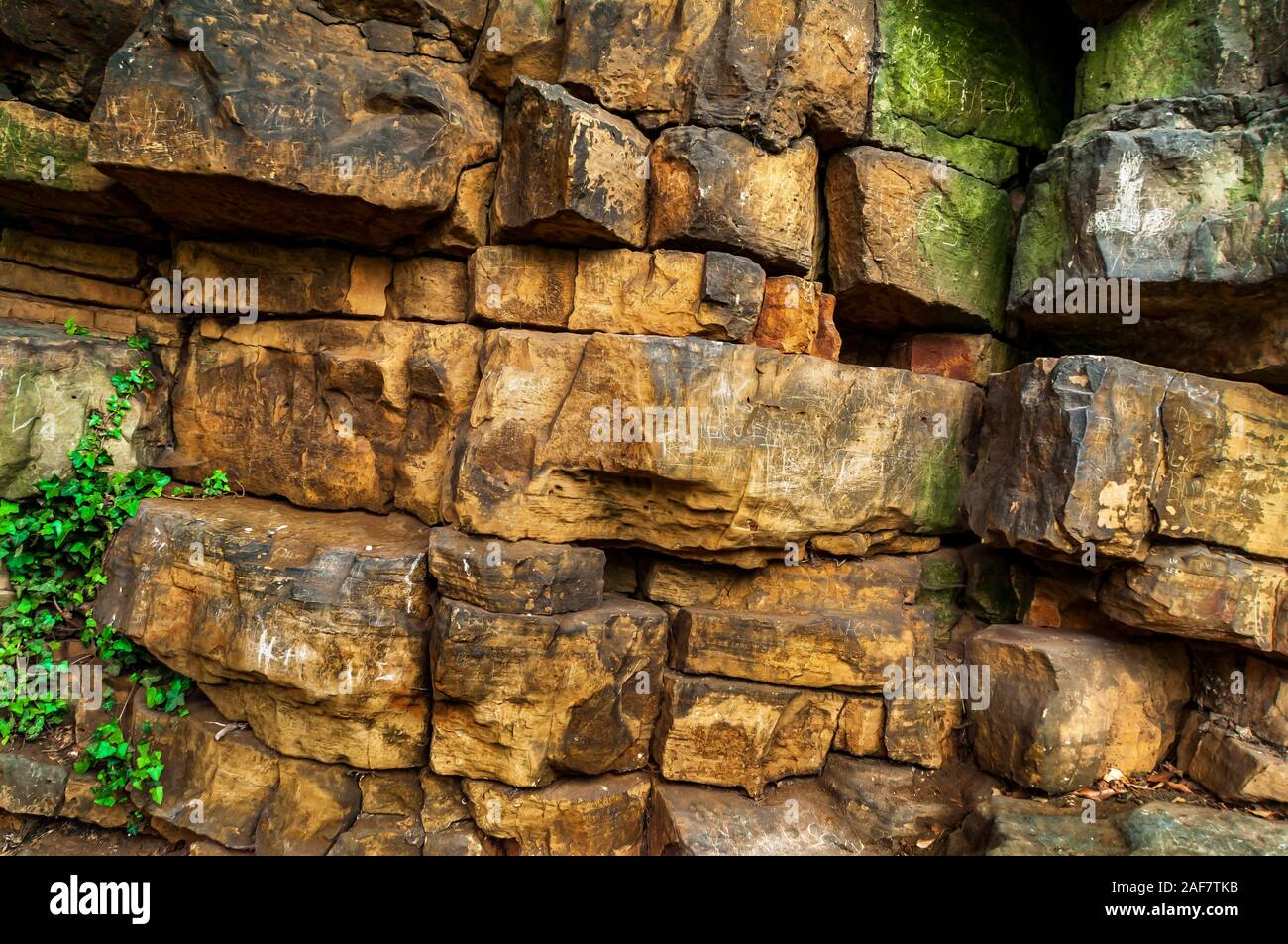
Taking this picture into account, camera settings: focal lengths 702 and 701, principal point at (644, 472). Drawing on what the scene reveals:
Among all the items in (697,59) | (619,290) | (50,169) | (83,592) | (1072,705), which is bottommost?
(1072,705)

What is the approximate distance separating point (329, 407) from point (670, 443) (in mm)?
2482

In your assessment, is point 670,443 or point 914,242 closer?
point 670,443

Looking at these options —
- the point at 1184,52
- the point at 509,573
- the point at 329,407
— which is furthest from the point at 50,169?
the point at 1184,52

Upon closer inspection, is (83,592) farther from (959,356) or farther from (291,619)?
(959,356)

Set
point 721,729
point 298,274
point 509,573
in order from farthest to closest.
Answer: point 298,274 → point 721,729 → point 509,573

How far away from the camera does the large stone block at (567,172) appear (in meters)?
4.30

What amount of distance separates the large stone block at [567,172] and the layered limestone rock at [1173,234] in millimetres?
2870

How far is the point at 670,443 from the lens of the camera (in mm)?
4004

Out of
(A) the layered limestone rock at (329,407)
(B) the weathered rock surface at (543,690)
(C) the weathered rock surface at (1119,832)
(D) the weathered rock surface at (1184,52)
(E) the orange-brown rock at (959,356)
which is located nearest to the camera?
(C) the weathered rock surface at (1119,832)

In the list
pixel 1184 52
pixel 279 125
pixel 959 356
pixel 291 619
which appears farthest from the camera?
pixel 959 356

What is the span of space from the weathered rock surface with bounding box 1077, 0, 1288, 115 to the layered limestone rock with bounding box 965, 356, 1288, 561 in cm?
194

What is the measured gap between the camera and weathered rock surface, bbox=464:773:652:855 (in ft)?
13.6

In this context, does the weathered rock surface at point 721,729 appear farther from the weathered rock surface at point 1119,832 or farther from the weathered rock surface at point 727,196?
the weathered rock surface at point 727,196

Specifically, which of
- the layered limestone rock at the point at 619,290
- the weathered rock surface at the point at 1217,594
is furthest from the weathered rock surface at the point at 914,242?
the weathered rock surface at the point at 1217,594
